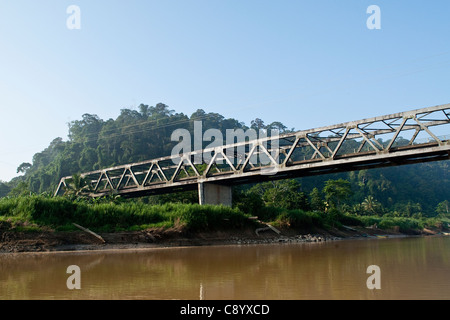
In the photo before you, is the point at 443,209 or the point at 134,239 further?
the point at 443,209

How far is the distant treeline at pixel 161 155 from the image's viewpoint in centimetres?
7475

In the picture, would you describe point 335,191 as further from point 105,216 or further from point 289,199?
point 105,216

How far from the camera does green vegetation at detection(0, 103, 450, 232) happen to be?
23.1 meters

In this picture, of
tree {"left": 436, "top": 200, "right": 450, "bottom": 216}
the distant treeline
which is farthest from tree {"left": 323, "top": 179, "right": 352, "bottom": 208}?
tree {"left": 436, "top": 200, "right": 450, "bottom": 216}

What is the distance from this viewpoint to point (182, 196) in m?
39.3

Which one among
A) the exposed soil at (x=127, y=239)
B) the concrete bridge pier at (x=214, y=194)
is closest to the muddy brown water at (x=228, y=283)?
the exposed soil at (x=127, y=239)

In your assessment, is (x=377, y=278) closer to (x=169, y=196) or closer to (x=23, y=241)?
(x=23, y=241)

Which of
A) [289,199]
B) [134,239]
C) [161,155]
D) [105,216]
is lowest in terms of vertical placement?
[134,239]

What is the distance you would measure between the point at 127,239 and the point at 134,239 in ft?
1.30

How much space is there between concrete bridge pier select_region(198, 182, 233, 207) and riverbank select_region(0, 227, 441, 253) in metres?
5.96

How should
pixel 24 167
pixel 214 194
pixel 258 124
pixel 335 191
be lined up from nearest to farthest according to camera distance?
pixel 214 194, pixel 335 191, pixel 24 167, pixel 258 124

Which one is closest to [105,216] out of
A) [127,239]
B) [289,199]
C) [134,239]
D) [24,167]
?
[127,239]

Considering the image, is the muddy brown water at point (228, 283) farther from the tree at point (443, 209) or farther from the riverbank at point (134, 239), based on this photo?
the tree at point (443, 209)

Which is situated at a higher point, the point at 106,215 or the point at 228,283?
the point at 106,215
